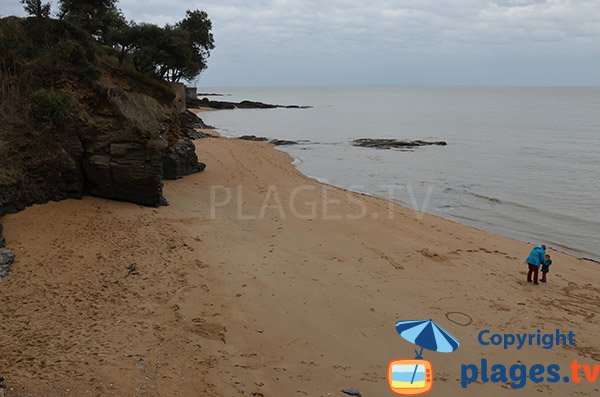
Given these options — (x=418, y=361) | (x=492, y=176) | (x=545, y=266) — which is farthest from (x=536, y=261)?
(x=492, y=176)

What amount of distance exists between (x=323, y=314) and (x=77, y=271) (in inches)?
191

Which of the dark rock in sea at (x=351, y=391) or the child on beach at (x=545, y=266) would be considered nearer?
the dark rock in sea at (x=351, y=391)

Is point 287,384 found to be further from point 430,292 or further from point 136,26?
point 136,26

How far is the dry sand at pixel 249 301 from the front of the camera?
630 cm

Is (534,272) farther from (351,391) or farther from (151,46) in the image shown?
(151,46)

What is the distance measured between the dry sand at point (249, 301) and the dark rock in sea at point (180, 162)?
12.0 feet

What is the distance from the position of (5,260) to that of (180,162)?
9.93 meters

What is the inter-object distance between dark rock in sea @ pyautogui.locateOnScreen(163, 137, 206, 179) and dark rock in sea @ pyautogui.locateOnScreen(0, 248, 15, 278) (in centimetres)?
850

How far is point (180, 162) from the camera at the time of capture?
18.2m
